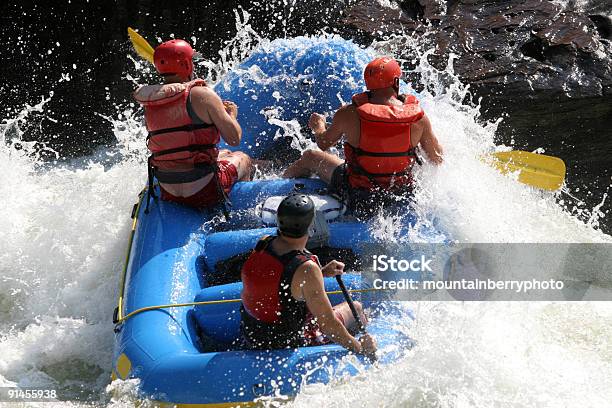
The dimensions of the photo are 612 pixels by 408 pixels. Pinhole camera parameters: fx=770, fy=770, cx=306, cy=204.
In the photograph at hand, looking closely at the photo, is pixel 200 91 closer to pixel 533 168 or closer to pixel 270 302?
pixel 270 302

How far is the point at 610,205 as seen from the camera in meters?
6.45

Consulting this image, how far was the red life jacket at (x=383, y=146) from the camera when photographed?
184 inches

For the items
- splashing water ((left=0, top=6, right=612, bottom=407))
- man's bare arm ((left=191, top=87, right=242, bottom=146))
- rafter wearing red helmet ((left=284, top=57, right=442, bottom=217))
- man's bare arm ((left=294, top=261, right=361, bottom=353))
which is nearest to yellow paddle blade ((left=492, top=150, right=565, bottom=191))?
splashing water ((left=0, top=6, right=612, bottom=407))

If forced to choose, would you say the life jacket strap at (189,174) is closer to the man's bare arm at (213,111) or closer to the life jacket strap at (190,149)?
the life jacket strap at (190,149)

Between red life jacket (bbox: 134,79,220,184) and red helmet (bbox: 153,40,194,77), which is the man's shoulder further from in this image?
red helmet (bbox: 153,40,194,77)

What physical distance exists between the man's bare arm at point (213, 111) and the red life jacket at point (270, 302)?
134 centimetres

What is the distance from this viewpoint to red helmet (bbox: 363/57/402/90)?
15.4 feet

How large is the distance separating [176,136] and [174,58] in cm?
49

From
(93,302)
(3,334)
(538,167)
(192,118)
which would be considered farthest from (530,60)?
(3,334)

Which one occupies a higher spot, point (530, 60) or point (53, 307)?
point (530, 60)

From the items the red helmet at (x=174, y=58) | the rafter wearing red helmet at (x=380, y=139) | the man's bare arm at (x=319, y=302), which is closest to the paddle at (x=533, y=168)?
the rafter wearing red helmet at (x=380, y=139)

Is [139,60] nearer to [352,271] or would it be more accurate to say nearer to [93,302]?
[93,302]

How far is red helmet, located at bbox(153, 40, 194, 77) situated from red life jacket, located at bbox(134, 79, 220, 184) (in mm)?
94

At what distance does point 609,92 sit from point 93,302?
235 inches
